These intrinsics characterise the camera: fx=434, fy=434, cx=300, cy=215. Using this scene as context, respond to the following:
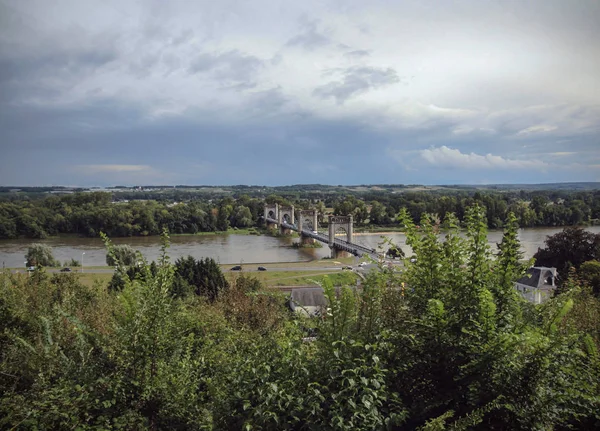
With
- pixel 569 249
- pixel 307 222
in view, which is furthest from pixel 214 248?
pixel 569 249

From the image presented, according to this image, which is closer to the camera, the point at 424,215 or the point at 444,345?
the point at 444,345

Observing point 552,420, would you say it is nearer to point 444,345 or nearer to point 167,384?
point 444,345

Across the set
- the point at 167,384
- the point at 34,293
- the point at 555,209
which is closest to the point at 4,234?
the point at 34,293

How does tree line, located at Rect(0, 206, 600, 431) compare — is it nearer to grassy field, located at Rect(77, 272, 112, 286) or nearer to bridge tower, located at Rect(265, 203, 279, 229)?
grassy field, located at Rect(77, 272, 112, 286)

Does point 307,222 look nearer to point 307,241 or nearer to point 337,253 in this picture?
point 307,241

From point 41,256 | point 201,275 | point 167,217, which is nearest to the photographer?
point 201,275

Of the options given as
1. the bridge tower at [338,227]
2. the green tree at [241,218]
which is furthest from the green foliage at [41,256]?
→ the green tree at [241,218]
